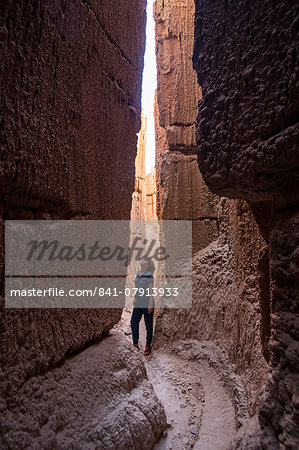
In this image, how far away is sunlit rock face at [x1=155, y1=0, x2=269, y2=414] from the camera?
2896mm

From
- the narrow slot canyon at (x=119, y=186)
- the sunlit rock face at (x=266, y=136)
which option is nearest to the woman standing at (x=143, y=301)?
the narrow slot canyon at (x=119, y=186)

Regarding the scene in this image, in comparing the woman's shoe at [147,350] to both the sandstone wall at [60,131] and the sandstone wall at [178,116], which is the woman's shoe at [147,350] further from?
the sandstone wall at [60,131]

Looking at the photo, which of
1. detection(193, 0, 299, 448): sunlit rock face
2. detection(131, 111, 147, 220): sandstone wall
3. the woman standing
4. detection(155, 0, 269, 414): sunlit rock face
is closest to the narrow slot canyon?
detection(193, 0, 299, 448): sunlit rock face

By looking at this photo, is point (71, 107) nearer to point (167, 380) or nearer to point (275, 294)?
point (275, 294)

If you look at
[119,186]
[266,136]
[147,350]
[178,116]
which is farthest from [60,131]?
[178,116]

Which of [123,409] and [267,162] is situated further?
[123,409]

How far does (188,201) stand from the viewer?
3.93 metres

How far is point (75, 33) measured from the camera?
122 centimetres

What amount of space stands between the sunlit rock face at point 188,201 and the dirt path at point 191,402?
291 mm

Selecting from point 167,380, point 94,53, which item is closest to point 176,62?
point 94,53

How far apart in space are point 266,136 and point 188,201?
3.06 meters

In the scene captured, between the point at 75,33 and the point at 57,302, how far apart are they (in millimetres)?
1119

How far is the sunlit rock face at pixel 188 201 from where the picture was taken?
290cm

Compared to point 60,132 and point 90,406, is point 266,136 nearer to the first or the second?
point 60,132
